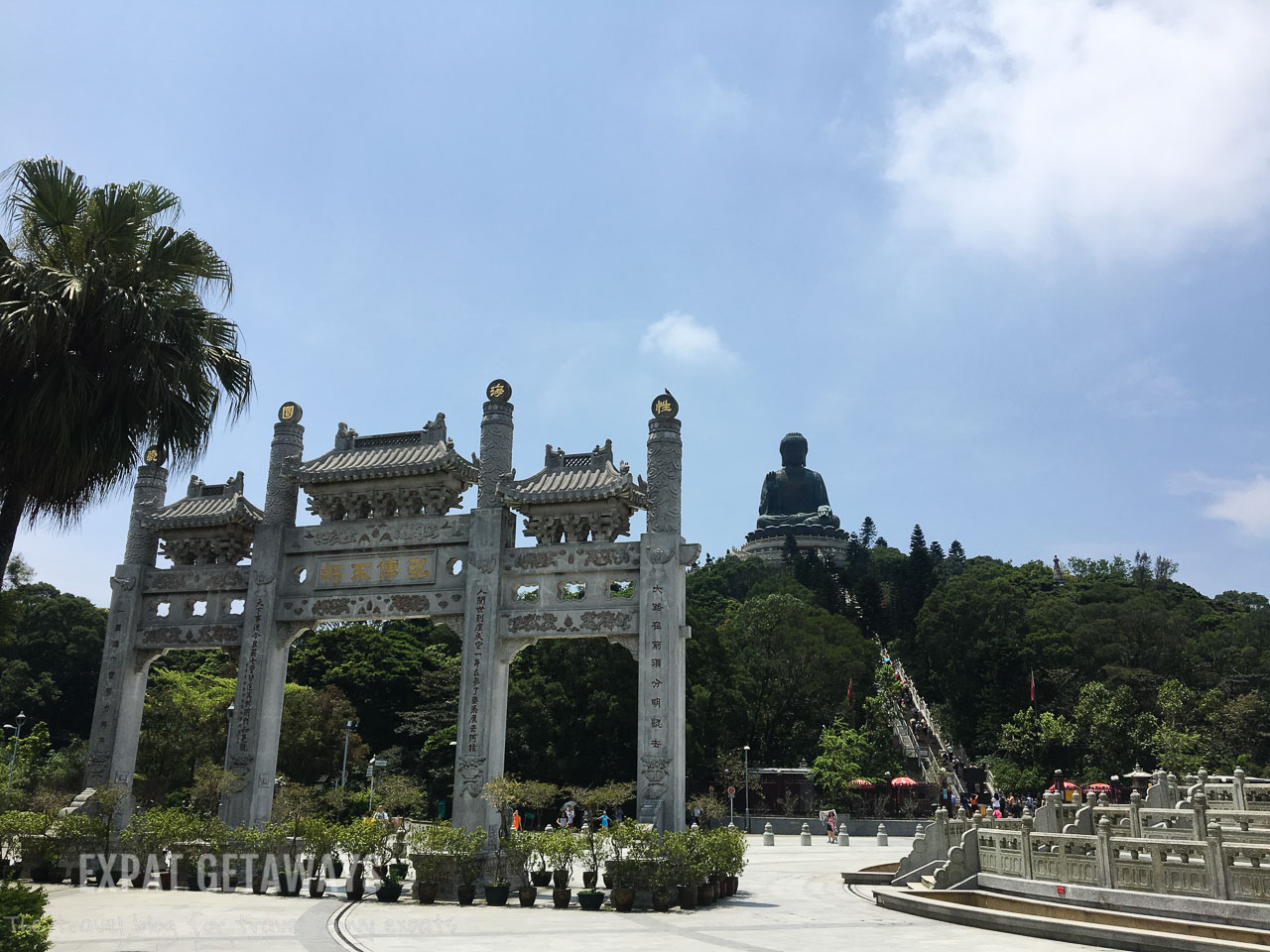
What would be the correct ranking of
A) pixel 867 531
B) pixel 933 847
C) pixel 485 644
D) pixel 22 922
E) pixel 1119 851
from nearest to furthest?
pixel 22 922, pixel 1119 851, pixel 933 847, pixel 485 644, pixel 867 531

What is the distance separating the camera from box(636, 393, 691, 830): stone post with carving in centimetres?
1898

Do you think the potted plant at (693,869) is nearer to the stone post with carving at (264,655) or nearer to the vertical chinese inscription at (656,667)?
the vertical chinese inscription at (656,667)

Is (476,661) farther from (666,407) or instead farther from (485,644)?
(666,407)

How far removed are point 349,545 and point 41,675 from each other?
134 ft

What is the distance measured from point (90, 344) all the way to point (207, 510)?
12.4 m

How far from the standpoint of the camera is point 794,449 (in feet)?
413

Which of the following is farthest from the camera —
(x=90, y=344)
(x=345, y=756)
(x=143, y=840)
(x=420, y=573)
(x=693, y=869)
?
(x=345, y=756)

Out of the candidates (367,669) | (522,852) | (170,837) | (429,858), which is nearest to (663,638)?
(522,852)

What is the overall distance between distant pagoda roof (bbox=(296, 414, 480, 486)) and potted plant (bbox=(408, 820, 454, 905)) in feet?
26.0

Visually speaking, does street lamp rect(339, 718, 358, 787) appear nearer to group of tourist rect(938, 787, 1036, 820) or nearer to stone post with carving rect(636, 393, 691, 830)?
stone post with carving rect(636, 393, 691, 830)

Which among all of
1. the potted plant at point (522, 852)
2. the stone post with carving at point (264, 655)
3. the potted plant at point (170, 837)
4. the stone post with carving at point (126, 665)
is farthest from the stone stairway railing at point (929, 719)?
the potted plant at point (170, 837)

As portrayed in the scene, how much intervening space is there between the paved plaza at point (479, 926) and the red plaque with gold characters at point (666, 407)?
9.89 m

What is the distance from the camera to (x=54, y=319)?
475 inches

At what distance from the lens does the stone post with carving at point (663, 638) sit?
19.0 meters
